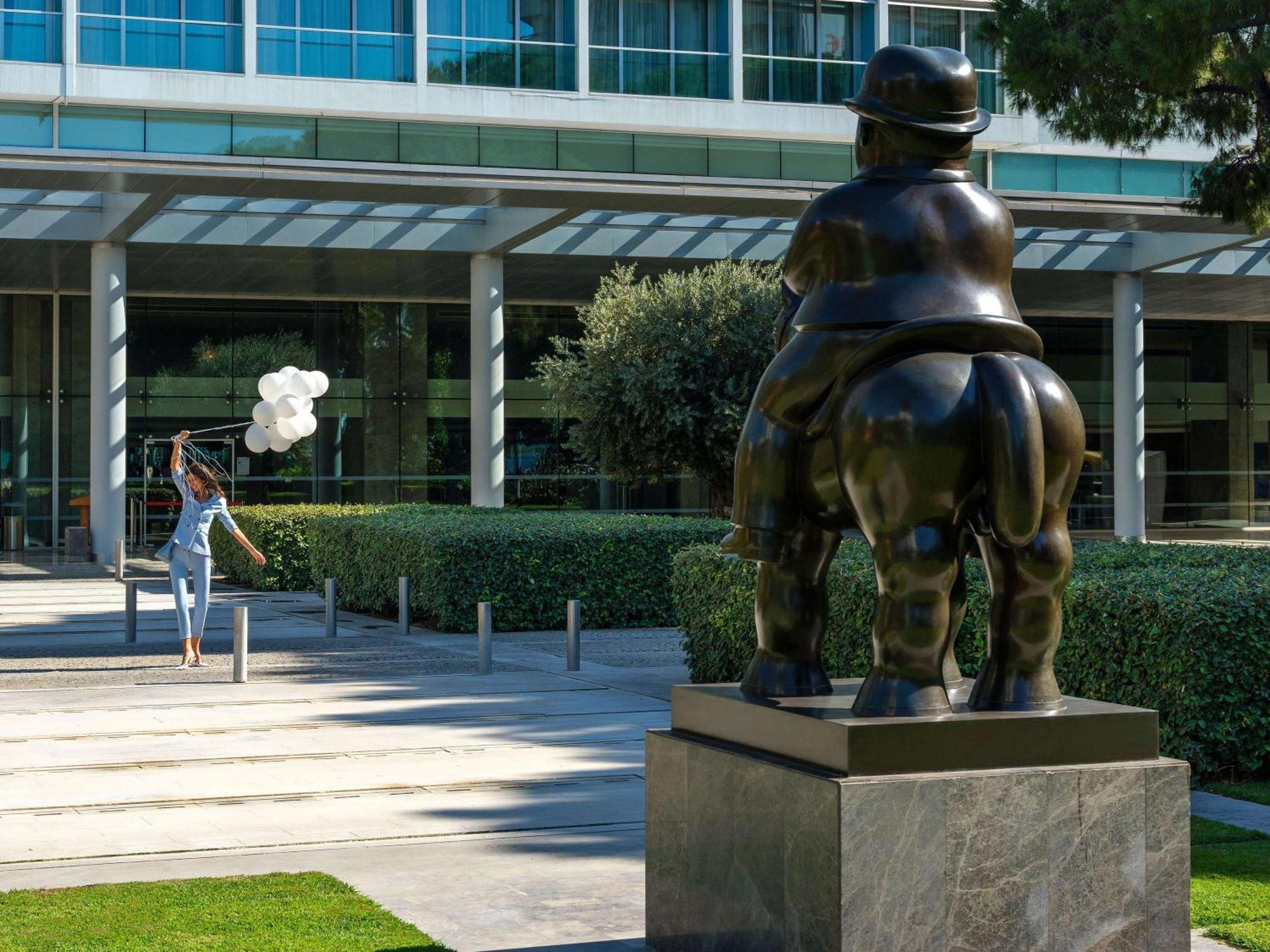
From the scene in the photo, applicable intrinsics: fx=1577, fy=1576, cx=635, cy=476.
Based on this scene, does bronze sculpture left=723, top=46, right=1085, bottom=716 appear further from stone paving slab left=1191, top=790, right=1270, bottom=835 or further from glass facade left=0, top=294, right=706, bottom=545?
glass facade left=0, top=294, right=706, bottom=545

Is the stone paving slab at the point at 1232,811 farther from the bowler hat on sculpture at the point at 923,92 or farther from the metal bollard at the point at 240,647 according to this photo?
the metal bollard at the point at 240,647

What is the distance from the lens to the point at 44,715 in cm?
1083

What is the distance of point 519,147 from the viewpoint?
29406 mm

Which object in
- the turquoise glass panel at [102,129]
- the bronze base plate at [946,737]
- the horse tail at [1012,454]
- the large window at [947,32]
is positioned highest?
the large window at [947,32]

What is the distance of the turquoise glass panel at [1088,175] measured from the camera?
3212cm

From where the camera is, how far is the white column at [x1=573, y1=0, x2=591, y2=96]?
3022 centimetres

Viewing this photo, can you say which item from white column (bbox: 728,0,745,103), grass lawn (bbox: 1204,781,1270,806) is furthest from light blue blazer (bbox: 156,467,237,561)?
white column (bbox: 728,0,745,103)

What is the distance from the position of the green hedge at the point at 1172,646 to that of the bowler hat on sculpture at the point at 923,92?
4.45 meters

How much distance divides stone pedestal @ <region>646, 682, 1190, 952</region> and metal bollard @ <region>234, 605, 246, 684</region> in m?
8.59

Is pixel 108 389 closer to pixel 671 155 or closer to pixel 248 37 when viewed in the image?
pixel 248 37

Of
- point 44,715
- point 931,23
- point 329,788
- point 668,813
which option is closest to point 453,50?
point 931,23

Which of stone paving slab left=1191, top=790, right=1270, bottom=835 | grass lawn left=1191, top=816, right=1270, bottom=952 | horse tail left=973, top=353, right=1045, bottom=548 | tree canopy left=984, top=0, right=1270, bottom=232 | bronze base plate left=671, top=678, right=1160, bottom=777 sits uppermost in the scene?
tree canopy left=984, top=0, right=1270, bottom=232

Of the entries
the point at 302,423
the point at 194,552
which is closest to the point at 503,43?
the point at 302,423

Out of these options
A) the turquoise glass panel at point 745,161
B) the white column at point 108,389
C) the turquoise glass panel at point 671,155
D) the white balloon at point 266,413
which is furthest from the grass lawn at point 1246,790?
the turquoise glass panel at point 745,161
